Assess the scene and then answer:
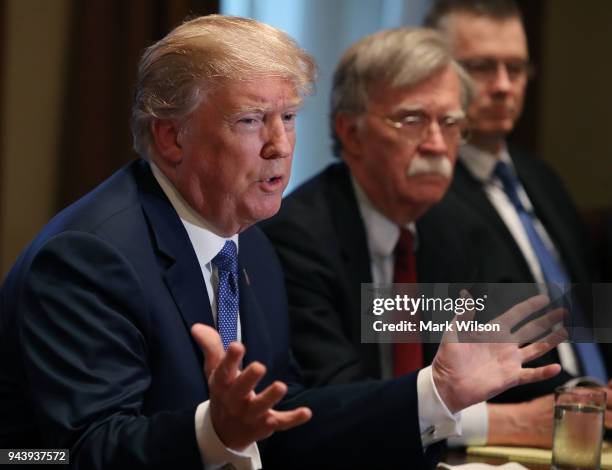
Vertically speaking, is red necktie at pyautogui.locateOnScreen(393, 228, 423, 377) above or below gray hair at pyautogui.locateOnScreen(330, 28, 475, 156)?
below

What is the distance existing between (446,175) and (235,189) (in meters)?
0.87

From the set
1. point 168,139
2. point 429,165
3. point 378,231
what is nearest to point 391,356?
point 378,231

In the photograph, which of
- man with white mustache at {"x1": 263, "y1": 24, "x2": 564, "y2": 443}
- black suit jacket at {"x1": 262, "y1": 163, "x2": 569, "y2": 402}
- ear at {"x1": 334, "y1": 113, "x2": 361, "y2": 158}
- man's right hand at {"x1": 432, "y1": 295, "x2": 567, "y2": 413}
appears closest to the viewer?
man's right hand at {"x1": 432, "y1": 295, "x2": 567, "y2": 413}

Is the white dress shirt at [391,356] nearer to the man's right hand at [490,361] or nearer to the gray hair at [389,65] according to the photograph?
the man's right hand at [490,361]

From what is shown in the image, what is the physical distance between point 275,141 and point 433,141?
31.2 inches

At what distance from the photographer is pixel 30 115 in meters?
3.31

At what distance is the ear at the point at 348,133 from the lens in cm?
279

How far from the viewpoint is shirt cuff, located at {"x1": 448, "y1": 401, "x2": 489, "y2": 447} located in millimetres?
2193

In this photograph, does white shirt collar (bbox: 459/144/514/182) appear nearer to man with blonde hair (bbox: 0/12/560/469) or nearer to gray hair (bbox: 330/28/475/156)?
gray hair (bbox: 330/28/475/156)

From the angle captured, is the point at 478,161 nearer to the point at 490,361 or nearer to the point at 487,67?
the point at 487,67

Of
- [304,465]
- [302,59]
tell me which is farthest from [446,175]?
[304,465]

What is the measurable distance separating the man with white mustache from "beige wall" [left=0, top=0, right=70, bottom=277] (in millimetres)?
990

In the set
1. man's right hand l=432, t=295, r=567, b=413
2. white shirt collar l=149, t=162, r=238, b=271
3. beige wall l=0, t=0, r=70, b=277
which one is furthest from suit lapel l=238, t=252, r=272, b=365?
beige wall l=0, t=0, r=70, b=277

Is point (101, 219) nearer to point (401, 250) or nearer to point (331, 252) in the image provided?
point (331, 252)
